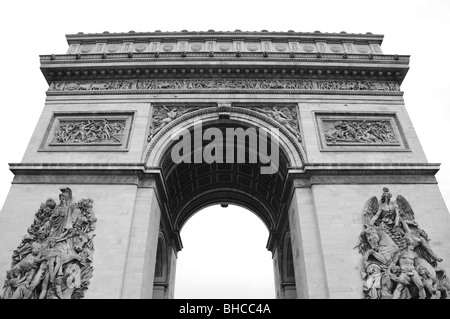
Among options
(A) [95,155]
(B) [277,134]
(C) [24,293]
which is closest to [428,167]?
(B) [277,134]

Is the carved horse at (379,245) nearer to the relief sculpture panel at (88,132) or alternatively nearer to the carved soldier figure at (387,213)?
the carved soldier figure at (387,213)

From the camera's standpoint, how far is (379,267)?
12258 mm

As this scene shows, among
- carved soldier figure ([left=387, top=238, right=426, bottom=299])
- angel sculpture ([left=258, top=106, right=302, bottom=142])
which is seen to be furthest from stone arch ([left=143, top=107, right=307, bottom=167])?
carved soldier figure ([left=387, top=238, right=426, bottom=299])

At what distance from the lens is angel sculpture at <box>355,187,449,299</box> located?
1170cm

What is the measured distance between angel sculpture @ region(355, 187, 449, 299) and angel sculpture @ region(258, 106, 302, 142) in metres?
4.43

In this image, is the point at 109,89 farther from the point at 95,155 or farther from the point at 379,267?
the point at 379,267

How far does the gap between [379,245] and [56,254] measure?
11538 millimetres

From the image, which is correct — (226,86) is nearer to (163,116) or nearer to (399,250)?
(163,116)

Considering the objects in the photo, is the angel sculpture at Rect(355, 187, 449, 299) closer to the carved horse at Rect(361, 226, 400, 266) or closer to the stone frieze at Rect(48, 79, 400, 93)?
the carved horse at Rect(361, 226, 400, 266)

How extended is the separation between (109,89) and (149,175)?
5.56m

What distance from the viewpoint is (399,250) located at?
40.9 feet

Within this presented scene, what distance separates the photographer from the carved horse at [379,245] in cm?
1242

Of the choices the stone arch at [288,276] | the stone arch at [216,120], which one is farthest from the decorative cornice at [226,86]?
the stone arch at [288,276]

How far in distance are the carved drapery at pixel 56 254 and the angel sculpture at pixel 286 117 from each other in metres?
8.78
